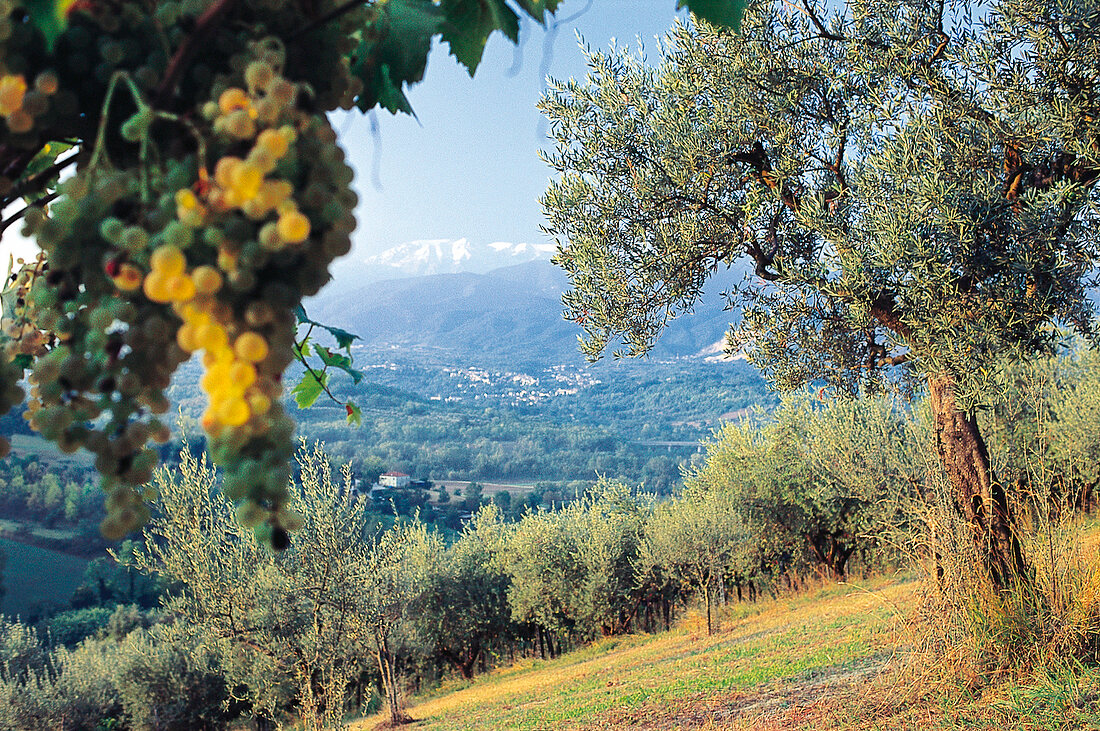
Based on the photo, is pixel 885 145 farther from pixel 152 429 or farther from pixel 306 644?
pixel 306 644

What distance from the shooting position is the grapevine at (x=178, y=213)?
1.90 ft

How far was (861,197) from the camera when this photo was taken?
688 cm

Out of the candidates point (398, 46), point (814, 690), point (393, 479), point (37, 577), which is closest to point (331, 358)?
point (398, 46)

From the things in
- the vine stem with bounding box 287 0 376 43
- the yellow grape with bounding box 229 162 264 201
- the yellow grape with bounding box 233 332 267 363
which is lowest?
the yellow grape with bounding box 233 332 267 363

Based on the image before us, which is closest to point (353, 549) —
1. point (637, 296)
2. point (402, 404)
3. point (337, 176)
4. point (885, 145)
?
point (637, 296)

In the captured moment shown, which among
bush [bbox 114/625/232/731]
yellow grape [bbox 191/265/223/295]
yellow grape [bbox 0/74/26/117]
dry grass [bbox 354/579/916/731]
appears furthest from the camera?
bush [bbox 114/625/232/731]

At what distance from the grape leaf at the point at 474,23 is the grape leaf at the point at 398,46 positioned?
0.18 ft

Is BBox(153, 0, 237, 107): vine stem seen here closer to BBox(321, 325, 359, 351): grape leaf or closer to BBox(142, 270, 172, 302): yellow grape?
BBox(142, 270, 172, 302): yellow grape

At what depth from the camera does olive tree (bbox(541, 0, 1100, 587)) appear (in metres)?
6.16

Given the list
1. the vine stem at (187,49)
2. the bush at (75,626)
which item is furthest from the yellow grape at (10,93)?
the bush at (75,626)

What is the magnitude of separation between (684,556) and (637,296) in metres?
25.8

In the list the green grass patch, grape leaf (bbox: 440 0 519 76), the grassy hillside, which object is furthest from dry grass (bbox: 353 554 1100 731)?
the green grass patch

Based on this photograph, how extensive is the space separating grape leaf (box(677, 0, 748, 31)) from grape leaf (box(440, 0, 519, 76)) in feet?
0.98

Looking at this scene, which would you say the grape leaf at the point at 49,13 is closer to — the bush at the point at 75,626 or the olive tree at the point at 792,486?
the olive tree at the point at 792,486
